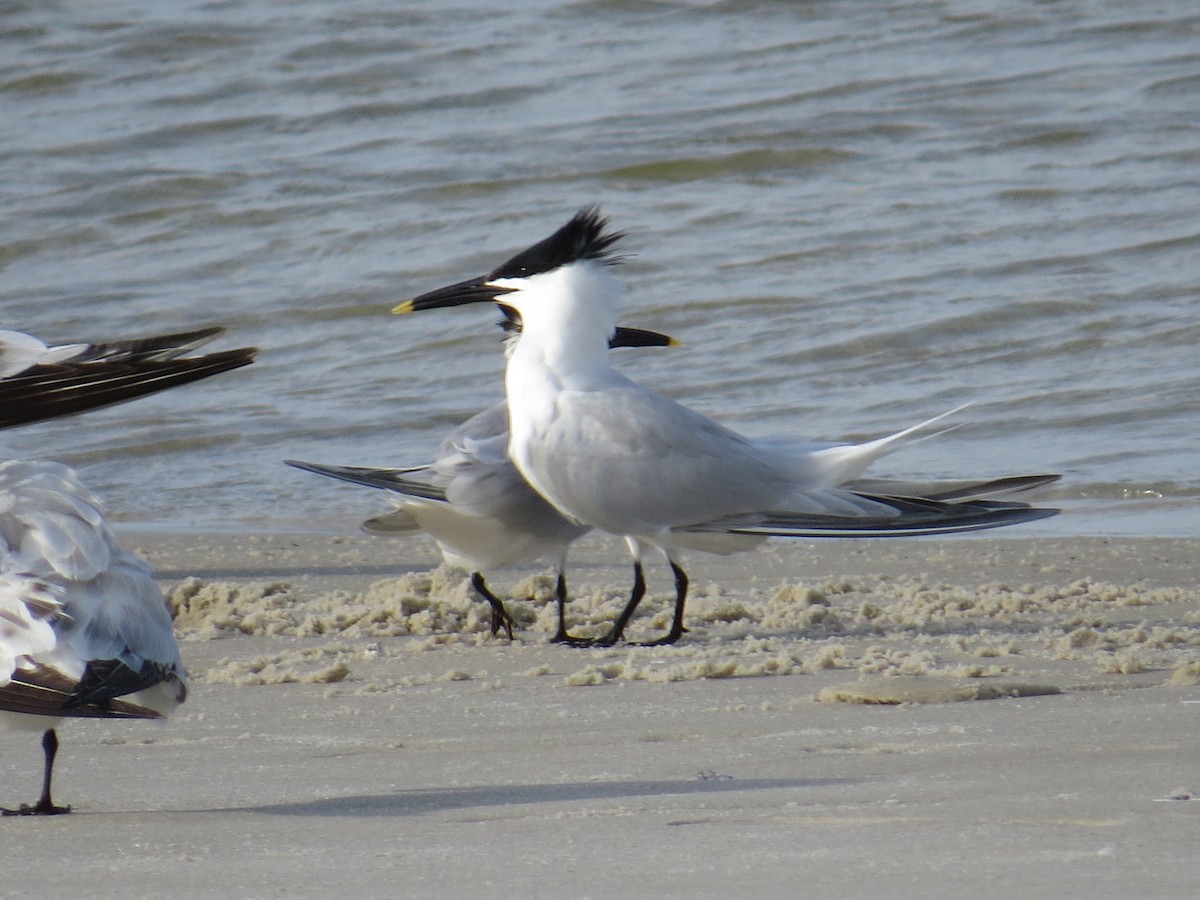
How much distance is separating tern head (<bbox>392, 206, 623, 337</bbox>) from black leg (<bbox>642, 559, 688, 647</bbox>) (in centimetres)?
86

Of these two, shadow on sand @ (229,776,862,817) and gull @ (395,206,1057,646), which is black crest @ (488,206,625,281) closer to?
gull @ (395,206,1057,646)

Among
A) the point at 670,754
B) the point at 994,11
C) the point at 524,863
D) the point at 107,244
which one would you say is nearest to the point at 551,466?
the point at 670,754

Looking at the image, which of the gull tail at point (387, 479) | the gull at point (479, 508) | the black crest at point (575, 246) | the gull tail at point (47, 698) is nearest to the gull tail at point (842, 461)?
the gull at point (479, 508)

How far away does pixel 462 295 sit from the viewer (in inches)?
241

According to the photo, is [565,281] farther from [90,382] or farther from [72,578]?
[72,578]

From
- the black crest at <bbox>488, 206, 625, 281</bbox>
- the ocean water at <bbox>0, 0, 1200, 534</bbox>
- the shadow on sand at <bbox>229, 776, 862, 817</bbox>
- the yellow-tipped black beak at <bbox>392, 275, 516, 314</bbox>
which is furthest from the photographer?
the ocean water at <bbox>0, 0, 1200, 534</bbox>

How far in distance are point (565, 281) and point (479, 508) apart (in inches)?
31.8

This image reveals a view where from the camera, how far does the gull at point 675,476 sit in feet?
17.5

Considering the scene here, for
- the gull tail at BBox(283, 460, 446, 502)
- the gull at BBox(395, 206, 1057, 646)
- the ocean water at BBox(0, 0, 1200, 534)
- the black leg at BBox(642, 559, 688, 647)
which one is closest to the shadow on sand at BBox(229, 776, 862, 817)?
the black leg at BBox(642, 559, 688, 647)

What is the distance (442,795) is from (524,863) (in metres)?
0.60

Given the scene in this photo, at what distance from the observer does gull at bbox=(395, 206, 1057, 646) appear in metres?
5.34

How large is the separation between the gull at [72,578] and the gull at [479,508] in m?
1.97

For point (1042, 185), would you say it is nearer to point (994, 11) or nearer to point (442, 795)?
point (994, 11)

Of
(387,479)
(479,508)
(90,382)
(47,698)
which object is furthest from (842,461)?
(47,698)
